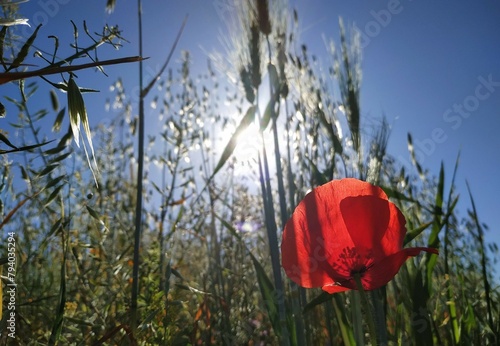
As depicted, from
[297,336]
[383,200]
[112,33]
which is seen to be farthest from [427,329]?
[112,33]

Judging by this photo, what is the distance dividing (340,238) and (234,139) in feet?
1.13

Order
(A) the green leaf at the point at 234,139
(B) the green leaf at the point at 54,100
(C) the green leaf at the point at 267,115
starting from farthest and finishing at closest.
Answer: (B) the green leaf at the point at 54,100 < (C) the green leaf at the point at 267,115 < (A) the green leaf at the point at 234,139

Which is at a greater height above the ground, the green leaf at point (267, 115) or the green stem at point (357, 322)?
the green leaf at point (267, 115)

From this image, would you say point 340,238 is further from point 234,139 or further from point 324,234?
point 234,139

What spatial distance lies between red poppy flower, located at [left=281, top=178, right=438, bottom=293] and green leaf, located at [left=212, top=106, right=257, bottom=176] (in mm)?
278

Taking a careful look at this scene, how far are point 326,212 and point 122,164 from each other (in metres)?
2.30

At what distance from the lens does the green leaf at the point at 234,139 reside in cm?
87

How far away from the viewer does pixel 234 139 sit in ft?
2.91

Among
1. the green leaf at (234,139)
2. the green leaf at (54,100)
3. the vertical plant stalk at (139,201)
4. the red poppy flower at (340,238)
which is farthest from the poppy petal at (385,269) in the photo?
the green leaf at (54,100)

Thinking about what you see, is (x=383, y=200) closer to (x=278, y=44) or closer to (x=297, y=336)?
(x=297, y=336)

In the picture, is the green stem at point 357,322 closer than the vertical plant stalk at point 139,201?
Yes

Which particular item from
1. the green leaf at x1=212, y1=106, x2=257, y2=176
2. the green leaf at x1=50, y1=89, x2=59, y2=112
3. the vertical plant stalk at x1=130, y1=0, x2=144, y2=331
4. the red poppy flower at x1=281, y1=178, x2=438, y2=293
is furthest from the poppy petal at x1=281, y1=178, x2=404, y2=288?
the green leaf at x1=50, y1=89, x2=59, y2=112

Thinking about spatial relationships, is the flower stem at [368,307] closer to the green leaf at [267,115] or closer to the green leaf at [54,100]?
the green leaf at [267,115]

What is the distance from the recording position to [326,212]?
637 millimetres
